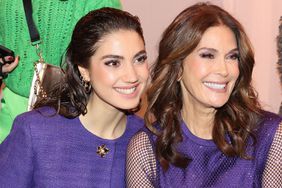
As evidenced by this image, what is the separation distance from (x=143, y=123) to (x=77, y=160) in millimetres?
393

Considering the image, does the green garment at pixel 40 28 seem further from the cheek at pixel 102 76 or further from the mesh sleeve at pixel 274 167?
the mesh sleeve at pixel 274 167

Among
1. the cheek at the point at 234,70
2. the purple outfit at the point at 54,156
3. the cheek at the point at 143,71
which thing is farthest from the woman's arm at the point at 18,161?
the cheek at the point at 234,70

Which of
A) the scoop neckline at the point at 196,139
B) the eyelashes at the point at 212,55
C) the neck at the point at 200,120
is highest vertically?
the eyelashes at the point at 212,55

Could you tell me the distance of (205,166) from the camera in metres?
2.33

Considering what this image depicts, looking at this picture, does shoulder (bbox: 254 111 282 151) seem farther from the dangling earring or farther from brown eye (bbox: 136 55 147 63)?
the dangling earring

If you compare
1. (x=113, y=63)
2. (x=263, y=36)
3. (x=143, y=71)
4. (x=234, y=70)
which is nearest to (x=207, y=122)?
(x=234, y=70)

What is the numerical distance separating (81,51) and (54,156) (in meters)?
0.48

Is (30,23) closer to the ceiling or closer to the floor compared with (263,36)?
closer to the ceiling

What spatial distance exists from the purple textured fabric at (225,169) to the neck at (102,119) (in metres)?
0.30

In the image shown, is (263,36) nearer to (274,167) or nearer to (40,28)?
(274,167)

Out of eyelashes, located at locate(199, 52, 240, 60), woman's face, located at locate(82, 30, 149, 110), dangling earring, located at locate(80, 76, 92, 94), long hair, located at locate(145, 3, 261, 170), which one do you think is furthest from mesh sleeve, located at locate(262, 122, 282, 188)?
dangling earring, located at locate(80, 76, 92, 94)

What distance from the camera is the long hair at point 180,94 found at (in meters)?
2.30

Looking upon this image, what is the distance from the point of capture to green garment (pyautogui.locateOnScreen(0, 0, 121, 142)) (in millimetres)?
2441

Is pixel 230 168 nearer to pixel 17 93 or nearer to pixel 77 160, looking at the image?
pixel 77 160
